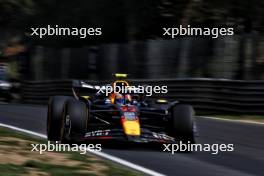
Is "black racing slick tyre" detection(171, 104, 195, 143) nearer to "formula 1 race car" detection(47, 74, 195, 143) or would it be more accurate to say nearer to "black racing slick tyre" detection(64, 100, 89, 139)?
"formula 1 race car" detection(47, 74, 195, 143)

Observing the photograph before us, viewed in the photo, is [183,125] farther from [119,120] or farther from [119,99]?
[119,99]

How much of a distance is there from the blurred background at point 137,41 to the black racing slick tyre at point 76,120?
8334 millimetres

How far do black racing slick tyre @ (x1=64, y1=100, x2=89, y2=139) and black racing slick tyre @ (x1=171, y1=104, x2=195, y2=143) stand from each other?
1.38 meters

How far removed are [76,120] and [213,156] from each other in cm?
210

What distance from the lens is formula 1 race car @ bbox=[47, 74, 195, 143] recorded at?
1062 centimetres

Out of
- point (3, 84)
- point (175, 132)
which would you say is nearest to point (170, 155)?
point (175, 132)

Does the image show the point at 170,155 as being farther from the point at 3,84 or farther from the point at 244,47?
the point at 3,84

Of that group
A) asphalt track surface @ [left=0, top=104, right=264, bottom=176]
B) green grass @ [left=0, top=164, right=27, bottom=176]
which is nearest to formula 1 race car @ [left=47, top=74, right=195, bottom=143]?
asphalt track surface @ [left=0, top=104, right=264, bottom=176]

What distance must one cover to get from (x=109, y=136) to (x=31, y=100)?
49.2 ft

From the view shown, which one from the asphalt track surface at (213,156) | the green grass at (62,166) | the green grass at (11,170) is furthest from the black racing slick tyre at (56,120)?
the green grass at (11,170)

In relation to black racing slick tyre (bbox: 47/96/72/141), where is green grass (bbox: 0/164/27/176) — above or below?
below

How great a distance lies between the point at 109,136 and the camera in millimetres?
10609

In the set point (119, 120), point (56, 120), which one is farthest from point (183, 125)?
point (56, 120)

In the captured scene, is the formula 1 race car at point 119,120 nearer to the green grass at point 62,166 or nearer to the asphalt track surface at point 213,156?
the asphalt track surface at point 213,156
